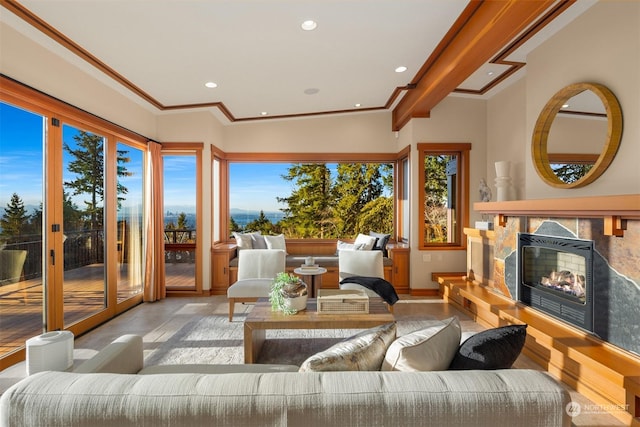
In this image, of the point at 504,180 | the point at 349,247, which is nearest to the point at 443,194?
the point at 504,180

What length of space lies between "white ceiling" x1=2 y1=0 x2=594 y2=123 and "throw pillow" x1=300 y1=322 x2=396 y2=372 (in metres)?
2.41

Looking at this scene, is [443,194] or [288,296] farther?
[443,194]

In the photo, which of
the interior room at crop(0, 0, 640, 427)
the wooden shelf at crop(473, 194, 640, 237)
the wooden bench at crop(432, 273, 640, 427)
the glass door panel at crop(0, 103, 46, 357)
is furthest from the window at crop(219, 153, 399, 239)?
the glass door panel at crop(0, 103, 46, 357)

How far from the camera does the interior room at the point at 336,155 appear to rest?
250 cm

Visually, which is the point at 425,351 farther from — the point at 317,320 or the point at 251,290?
the point at 251,290

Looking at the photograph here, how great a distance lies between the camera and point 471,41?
2803 millimetres

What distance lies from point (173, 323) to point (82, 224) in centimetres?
148

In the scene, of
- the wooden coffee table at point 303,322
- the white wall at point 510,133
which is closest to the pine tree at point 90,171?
the wooden coffee table at point 303,322

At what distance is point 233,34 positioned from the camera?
2916 mm

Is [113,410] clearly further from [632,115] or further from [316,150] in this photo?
[316,150]

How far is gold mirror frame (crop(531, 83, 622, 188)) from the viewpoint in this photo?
252cm

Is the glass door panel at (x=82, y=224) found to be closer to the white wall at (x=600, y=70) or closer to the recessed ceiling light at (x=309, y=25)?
the recessed ceiling light at (x=309, y=25)

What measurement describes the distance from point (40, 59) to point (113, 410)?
3.31m

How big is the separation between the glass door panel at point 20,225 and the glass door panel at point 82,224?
0.32 m
